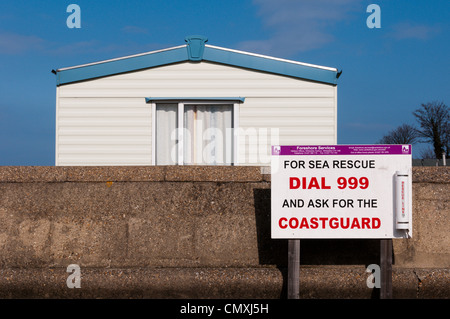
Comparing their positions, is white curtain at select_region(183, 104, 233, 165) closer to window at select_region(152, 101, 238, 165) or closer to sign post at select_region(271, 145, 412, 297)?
window at select_region(152, 101, 238, 165)

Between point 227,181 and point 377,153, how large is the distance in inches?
66.4

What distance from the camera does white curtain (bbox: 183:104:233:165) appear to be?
1083 cm

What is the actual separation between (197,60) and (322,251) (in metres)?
6.04

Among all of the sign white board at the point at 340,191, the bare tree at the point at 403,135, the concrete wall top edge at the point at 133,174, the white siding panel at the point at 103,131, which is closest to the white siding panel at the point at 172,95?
the white siding panel at the point at 103,131

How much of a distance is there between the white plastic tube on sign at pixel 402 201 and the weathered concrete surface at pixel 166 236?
62cm

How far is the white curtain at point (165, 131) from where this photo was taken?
1087 centimetres

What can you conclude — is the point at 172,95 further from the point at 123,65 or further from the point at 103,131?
the point at 103,131

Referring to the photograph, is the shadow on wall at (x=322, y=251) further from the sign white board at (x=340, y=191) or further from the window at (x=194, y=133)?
the window at (x=194, y=133)

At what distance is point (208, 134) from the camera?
429 inches
